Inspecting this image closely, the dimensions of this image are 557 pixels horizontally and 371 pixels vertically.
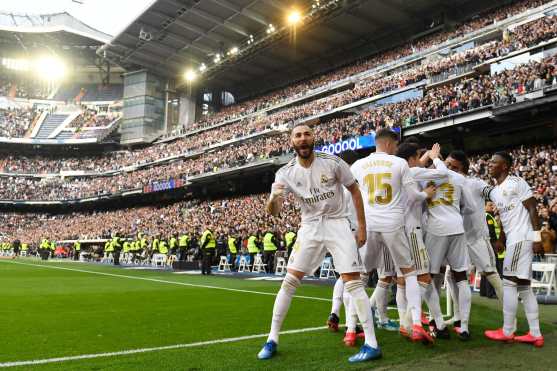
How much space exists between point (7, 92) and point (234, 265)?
243ft

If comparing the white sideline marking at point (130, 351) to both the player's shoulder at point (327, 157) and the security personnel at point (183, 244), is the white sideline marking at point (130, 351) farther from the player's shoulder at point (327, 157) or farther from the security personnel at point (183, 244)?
the security personnel at point (183, 244)

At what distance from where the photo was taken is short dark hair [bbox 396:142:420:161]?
237 inches

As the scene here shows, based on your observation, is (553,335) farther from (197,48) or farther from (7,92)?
(7,92)

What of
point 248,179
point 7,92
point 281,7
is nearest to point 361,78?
point 281,7

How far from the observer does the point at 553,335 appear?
19.1 ft

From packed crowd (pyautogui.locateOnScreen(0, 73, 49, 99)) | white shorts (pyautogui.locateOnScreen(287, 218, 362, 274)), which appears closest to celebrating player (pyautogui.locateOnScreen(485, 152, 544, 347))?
white shorts (pyautogui.locateOnScreen(287, 218, 362, 274))

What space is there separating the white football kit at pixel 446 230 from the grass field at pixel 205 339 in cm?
90

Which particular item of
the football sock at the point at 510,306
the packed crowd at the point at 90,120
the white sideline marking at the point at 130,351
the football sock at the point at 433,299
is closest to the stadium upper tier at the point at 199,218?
the football sock at the point at 510,306

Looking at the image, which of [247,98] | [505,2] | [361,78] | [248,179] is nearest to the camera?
[505,2]

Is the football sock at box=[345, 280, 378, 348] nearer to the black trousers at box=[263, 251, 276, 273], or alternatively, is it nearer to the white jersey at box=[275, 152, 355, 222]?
the white jersey at box=[275, 152, 355, 222]

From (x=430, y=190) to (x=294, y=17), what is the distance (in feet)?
137

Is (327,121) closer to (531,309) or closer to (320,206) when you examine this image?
(531,309)

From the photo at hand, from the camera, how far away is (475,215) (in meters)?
6.27

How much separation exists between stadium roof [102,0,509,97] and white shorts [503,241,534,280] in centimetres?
3815
